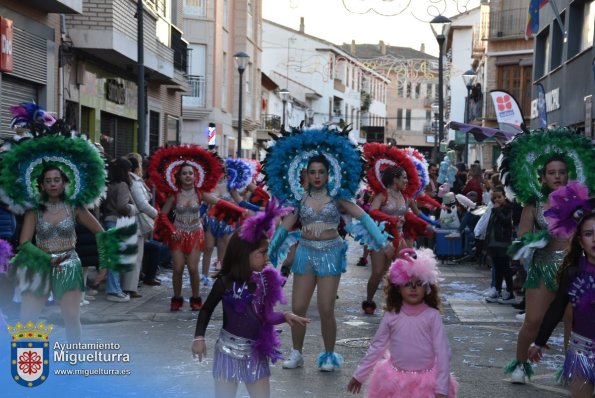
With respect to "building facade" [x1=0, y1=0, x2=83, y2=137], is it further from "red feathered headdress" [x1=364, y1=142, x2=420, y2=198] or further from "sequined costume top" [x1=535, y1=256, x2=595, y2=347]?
"sequined costume top" [x1=535, y1=256, x2=595, y2=347]

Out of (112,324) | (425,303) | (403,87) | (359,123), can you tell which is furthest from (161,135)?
(403,87)

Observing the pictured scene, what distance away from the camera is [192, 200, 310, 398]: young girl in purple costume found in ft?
17.8

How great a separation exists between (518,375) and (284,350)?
2.25 meters

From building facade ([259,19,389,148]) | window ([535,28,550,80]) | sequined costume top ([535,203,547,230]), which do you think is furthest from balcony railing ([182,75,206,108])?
sequined costume top ([535,203,547,230])

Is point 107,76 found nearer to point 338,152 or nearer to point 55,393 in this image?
point 338,152

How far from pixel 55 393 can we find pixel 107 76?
16572 millimetres

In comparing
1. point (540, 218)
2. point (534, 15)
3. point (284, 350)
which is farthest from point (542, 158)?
point (534, 15)

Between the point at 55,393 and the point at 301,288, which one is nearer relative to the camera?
the point at 55,393

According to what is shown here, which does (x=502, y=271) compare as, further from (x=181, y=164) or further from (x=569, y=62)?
(x=569, y=62)

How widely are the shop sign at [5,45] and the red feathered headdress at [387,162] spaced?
576cm

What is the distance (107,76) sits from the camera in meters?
22.8

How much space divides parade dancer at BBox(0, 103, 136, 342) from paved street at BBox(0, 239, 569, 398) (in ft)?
2.02

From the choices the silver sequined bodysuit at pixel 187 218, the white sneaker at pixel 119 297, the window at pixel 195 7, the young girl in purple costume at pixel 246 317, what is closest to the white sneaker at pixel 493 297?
the silver sequined bodysuit at pixel 187 218

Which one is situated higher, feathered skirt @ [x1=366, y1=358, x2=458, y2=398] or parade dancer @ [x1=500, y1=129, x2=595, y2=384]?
parade dancer @ [x1=500, y1=129, x2=595, y2=384]
